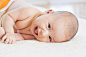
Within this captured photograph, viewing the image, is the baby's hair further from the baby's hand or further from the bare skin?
the baby's hand

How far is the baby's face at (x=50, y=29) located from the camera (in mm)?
933

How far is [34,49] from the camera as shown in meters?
0.72

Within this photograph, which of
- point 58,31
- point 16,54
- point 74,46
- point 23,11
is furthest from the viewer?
point 23,11

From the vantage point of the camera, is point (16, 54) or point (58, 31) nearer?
point (16, 54)

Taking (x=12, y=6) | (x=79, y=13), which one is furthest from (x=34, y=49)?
(x=79, y=13)

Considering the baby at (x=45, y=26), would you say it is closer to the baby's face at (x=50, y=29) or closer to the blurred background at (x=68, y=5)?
the baby's face at (x=50, y=29)

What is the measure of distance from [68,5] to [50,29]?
2.01m

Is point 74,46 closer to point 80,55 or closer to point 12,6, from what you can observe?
point 80,55

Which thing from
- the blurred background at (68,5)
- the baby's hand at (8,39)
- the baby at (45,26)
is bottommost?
the baby's hand at (8,39)

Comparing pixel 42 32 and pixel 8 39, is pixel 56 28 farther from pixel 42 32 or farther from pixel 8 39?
pixel 8 39

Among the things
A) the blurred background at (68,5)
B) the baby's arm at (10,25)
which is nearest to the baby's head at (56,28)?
the baby's arm at (10,25)

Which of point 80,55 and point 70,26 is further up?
point 70,26

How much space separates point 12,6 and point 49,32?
0.54 m

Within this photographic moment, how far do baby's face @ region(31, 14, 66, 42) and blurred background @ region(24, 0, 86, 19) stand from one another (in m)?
1.76
